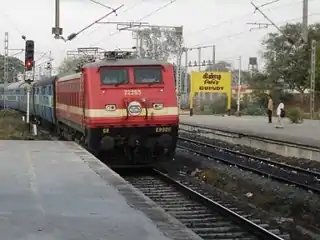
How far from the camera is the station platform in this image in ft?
24.7

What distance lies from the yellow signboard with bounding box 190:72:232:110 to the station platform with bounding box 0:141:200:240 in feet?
133

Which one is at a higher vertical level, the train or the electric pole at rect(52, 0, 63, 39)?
the electric pole at rect(52, 0, 63, 39)

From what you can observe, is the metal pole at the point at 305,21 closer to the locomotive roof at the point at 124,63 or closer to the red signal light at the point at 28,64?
the red signal light at the point at 28,64

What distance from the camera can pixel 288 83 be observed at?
74188 millimetres

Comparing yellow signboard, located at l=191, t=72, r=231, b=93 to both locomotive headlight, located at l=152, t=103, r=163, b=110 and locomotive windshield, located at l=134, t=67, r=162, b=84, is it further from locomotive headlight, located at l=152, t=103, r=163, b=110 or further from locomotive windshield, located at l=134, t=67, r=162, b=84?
locomotive headlight, located at l=152, t=103, r=163, b=110

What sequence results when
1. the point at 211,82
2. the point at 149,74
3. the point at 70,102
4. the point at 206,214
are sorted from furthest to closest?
the point at 211,82 < the point at 70,102 < the point at 149,74 < the point at 206,214

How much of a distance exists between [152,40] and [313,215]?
199 feet

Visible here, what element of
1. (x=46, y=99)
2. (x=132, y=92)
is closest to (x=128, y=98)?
(x=132, y=92)

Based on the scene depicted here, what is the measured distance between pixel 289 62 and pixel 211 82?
19.2 metres

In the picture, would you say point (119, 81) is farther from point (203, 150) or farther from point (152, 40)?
point (152, 40)

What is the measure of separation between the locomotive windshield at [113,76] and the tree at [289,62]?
54605mm

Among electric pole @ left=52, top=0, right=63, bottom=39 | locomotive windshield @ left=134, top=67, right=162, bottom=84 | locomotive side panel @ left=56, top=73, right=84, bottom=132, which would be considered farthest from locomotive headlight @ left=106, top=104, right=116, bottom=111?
electric pole @ left=52, top=0, right=63, bottom=39

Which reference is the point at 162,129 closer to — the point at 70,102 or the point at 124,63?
the point at 124,63

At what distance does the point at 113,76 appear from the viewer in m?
17.4
